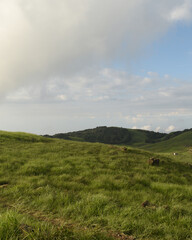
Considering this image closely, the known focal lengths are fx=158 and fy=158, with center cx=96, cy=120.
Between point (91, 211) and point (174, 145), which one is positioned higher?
point (91, 211)

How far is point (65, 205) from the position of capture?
5.99 meters

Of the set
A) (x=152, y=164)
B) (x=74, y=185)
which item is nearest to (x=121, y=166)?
(x=152, y=164)

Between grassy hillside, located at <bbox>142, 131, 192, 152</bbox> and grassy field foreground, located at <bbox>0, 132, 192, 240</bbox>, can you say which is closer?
grassy field foreground, located at <bbox>0, 132, 192, 240</bbox>

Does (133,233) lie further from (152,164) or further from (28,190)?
(152,164)

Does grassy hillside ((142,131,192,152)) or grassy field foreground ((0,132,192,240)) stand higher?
grassy field foreground ((0,132,192,240))

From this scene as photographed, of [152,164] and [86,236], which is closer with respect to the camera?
[86,236]

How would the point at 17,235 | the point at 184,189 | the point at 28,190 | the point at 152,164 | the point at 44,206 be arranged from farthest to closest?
the point at 152,164 → the point at 184,189 → the point at 28,190 → the point at 44,206 → the point at 17,235

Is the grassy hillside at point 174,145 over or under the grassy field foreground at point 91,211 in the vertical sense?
under

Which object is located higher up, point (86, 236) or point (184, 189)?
point (86, 236)

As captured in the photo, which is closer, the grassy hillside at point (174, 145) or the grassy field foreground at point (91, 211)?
the grassy field foreground at point (91, 211)

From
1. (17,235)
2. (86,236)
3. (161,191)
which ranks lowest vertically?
(161,191)

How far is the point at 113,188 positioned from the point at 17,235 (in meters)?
6.28

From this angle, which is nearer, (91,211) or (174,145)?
(91,211)

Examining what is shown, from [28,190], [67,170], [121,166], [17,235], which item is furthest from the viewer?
[121,166]
